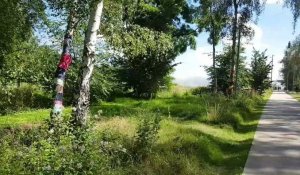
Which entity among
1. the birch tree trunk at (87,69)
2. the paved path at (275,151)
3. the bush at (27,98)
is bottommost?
the paved path at (275,151)

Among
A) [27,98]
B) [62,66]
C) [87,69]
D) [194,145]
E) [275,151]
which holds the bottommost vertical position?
[275,151]

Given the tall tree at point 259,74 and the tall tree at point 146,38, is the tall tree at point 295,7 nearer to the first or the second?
the tall tree at point 146,38

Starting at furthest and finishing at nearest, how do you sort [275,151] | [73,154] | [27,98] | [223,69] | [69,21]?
[223,69] < [27,98] < [275,151] < [69,21] < [73,154]

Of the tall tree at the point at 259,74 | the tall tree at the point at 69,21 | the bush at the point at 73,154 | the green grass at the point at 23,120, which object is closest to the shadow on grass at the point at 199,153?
the bush at the point at 73,154

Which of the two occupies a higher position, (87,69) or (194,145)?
(87,69)

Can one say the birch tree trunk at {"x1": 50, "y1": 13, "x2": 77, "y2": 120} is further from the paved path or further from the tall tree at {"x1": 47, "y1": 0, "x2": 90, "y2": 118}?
the paved path

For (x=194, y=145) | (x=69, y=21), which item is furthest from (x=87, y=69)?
(x=194, y=145)

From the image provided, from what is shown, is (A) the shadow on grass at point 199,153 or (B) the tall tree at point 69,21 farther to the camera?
(B) the tall tree at point 69,21

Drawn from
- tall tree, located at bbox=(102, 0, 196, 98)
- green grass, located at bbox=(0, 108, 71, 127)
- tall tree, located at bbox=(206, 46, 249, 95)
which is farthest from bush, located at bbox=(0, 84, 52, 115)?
tall tree, located at bbox=(206, 46, 249, 95)

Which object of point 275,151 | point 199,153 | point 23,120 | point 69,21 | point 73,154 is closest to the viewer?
point 73,154

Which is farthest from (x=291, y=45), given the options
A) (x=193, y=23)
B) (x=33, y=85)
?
(x=33, y=85)

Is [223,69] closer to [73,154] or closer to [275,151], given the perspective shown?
[275,151]

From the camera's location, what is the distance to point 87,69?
11.2 meters

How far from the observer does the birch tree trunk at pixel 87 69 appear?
1096cm
